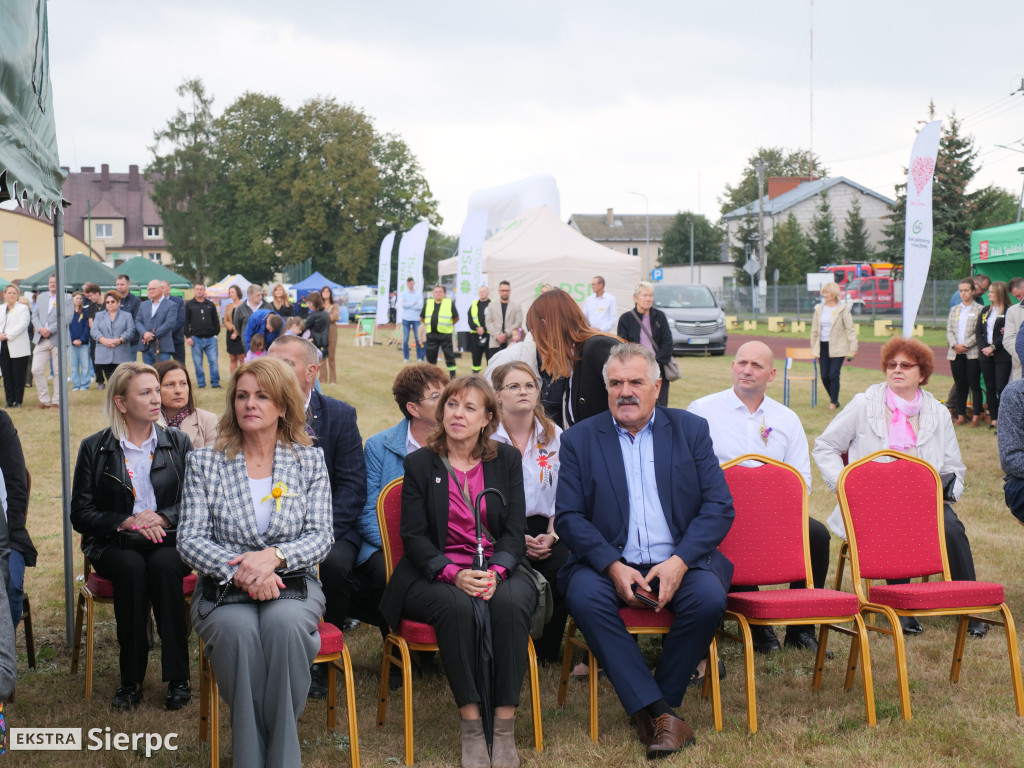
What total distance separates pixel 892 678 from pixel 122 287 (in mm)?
12466

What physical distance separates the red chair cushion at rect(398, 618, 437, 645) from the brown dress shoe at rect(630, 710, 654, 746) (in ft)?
2.74

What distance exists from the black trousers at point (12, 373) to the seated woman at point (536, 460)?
11.0 metres

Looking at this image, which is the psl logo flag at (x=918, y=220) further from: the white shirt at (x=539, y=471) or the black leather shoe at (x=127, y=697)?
the black leather shoe at (x=127, y=697)

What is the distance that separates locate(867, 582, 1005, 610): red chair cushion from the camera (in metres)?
4.09

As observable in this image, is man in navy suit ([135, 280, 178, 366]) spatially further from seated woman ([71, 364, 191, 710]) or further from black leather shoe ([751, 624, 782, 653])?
black leather shoe ([751, 624, 782, 653])

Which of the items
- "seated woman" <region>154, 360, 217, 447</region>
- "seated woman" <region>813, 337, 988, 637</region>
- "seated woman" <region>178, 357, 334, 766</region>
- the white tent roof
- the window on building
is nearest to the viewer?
"seated woman" <region>178, 357, 334, 766</region>

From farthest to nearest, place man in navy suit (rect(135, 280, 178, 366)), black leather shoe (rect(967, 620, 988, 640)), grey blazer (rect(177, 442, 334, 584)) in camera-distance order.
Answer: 1. man in navy suit (rect(135, 280, 178, 366))
2. black leather shoe (rect(967, 620, 988, 640))
3. grey blazer (rect(177, 442, 334, 584))

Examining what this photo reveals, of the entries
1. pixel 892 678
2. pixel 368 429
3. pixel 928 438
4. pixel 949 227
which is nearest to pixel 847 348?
pixel 368 429

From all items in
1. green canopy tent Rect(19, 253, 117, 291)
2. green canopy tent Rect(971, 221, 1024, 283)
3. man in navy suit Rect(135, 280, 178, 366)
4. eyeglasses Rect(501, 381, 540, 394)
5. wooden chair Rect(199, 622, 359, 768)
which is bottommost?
wooden chair Rect(199, 622, 359, 768)

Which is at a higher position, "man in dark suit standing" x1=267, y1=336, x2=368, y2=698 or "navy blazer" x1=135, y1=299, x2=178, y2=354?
"navy blazer" x1=135, y1=299, x2=178, y2=354

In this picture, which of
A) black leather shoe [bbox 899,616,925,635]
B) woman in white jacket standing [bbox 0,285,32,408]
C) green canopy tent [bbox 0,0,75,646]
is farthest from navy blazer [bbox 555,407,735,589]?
woman in white jacket standing [bbox 0,285,32,408]

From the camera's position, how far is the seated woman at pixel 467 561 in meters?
3.69

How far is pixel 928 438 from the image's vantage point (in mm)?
5289

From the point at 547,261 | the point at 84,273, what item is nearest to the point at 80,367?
the point at 84,273
